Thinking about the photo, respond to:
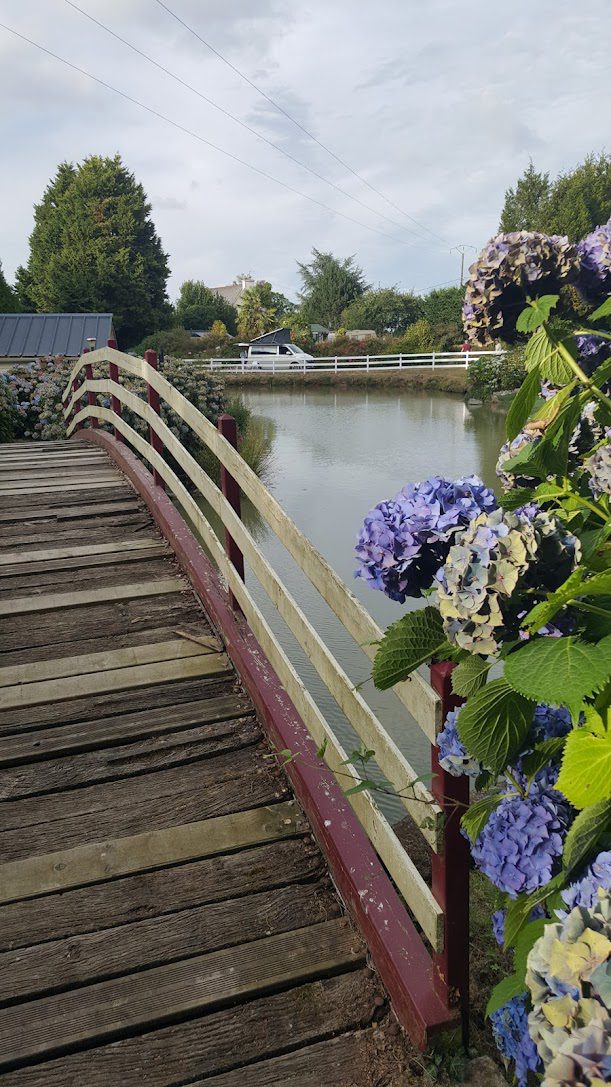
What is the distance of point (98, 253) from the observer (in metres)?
38.5

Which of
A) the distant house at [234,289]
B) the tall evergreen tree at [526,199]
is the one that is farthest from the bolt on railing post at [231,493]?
the distant house at [234,289]

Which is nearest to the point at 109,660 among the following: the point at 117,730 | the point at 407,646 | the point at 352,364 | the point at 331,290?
the point at 117,730

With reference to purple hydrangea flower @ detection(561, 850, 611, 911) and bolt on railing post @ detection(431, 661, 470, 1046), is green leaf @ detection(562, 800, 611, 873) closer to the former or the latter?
purple hydrangea flower @ detection(561, 850, 611, 911)

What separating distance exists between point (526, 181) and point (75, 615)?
37.8 metres

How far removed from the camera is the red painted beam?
1.68 metres

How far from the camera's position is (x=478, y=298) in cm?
158

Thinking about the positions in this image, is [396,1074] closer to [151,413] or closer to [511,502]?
[511,502]

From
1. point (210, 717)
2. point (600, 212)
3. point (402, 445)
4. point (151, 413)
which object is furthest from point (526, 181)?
point (210, 717)

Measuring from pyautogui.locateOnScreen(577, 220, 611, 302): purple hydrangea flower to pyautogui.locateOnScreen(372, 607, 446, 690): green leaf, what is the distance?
2.68 feet

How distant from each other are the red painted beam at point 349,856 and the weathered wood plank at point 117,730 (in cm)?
13

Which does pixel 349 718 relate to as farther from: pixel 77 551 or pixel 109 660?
pixel 77 551

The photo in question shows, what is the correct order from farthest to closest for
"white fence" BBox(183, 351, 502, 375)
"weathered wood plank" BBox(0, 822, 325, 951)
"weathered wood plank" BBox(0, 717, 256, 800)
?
"white fence" BBox(183, 351, 502, 375) → "weathered wood plank" BBox(0, 717, 256, 800) → "weathered wood plank" BBox(0, 822, 325, 951)

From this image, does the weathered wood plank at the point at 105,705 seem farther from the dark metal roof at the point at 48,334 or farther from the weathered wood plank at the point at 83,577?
the dark metal roof at the point at 48,334

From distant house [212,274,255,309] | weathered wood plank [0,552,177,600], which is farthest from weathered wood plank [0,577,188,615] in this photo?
distant house [212,274,255,309]
